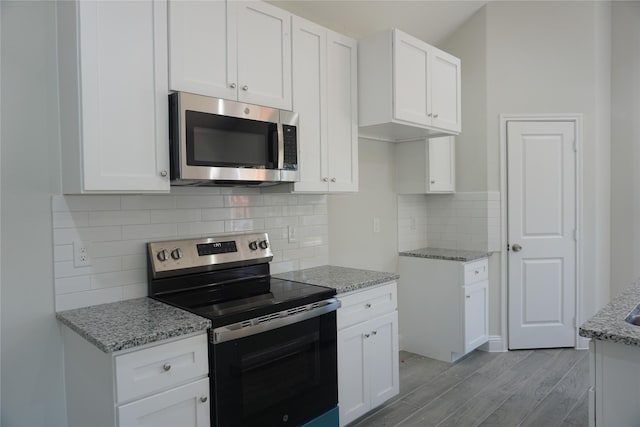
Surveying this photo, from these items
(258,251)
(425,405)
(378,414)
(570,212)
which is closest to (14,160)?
(258,251)

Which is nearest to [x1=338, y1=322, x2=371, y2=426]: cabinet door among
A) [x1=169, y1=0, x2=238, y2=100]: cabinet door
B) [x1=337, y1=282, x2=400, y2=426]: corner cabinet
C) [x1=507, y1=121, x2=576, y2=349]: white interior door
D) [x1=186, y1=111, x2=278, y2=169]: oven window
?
[x1=337, y1=282, x2=400, y2=426]: corner cabinet

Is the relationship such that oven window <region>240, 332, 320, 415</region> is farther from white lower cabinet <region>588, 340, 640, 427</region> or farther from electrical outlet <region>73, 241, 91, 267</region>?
white lower cabinet <region>588, 340, 640, 427</region>

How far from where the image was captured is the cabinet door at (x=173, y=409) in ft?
5.20

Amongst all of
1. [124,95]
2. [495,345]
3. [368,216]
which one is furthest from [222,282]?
[495,345]

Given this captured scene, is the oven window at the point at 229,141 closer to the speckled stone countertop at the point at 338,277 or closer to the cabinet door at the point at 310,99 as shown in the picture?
the cabinet door at the point at 310,99

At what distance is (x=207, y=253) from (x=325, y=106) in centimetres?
114

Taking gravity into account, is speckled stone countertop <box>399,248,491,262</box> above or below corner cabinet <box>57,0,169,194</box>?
below

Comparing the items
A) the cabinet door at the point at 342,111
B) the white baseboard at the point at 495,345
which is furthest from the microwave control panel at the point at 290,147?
the white baseboard at the point at 495,345

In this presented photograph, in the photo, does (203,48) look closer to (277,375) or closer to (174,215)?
(174,215)

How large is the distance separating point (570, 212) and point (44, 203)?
13.0ft

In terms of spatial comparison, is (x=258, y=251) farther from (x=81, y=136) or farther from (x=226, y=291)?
(x=81, y=136)

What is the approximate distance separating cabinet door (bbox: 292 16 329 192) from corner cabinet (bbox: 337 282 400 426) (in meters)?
0.74

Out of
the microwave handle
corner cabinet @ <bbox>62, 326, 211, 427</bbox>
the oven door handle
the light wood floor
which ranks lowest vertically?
the light wood floor

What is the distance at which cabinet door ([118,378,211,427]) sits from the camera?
1586mm
